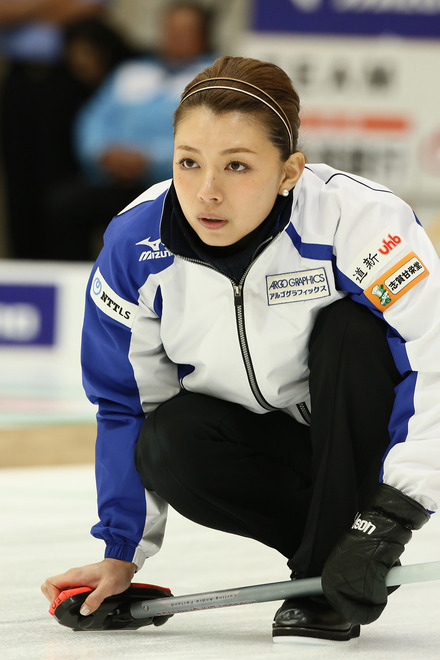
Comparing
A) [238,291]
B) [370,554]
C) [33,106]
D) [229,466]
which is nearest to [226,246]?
[238,291]

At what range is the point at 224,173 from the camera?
4.81ft

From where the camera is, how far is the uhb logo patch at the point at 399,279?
1.49 m

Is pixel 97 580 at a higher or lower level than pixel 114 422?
lower

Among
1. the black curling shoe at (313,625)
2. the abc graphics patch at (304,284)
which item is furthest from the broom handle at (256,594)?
the abc graphics patch at (304,284)

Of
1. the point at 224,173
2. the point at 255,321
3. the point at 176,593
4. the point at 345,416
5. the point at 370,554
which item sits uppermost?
the point at 224,173

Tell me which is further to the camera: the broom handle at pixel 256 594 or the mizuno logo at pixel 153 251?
the mizuno logo at pixel 153 251

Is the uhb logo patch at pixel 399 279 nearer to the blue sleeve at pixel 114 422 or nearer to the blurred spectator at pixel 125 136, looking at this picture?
the blue sleeve at pixel 114 422

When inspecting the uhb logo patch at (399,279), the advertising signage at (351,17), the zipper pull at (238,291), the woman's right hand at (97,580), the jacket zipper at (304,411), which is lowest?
the woman's right hand at (97,580)

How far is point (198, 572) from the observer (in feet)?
6.42

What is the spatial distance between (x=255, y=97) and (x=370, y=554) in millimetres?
609

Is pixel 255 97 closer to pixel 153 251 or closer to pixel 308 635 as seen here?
pixel 153 251

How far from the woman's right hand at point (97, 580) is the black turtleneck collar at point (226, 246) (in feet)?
1.51

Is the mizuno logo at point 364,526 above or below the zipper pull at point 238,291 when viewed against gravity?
below

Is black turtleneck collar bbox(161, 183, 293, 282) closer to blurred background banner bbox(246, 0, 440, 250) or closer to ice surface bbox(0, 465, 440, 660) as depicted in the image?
ice surface bbox(0, 465, 440, 660)
